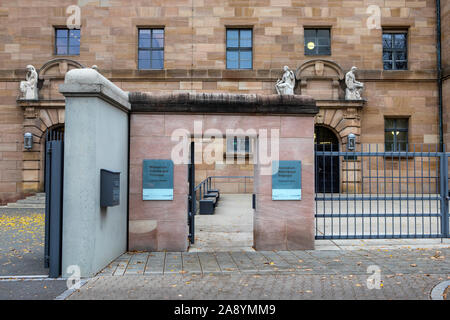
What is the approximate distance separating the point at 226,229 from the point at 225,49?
11.1m

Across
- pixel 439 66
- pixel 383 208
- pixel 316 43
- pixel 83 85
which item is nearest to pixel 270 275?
pixel 83 85

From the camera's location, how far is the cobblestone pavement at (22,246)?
6277 millimetres

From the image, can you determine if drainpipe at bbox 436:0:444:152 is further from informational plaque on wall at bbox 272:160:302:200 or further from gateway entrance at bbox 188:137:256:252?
informational plaque on wall at bbox 272:160:302:200

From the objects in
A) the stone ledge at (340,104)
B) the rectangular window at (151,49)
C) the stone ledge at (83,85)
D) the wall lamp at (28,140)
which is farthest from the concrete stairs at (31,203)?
the stone ledge at (340,104)

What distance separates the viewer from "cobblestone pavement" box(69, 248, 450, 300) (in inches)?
195

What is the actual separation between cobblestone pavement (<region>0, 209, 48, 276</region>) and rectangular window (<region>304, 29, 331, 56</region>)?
1391 cm

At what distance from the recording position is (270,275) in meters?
5.84

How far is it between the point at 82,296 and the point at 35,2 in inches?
708

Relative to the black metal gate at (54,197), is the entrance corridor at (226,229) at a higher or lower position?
lower

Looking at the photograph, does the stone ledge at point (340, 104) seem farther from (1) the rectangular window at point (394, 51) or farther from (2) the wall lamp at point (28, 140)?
(2) the wall lamp at point (28, 140)

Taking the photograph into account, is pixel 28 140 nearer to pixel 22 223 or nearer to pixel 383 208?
pixel 22 223

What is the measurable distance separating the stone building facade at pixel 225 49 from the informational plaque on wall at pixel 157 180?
11.4m
